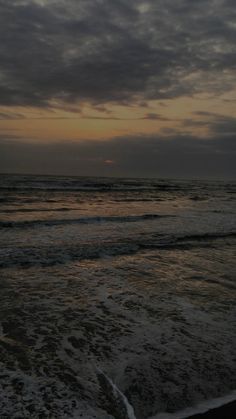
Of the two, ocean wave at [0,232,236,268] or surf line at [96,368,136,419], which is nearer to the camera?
surf line at [96,368,136,419]

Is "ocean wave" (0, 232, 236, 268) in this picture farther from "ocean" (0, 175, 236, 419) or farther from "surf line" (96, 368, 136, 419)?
"surf line" (96, 368, 136, 419)

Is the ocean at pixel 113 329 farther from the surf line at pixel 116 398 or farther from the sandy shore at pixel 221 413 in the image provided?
the sandy shore at pixel 221 413

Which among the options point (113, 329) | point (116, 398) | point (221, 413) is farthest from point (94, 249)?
point (221, 413)

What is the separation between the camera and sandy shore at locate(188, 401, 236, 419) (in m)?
3.28

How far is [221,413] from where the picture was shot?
3334 millimetres

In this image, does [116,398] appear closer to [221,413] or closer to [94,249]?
[221,413]

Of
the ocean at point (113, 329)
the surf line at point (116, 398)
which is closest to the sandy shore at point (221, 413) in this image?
the ocean at point (113, 329)

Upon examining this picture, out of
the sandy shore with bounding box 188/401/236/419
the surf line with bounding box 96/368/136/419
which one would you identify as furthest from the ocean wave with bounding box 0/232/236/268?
the sandy shore with bounding box 188/401/236/419

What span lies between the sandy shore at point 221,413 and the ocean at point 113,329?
199 mm

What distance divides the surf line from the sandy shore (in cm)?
56

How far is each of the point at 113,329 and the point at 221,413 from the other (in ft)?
6.56

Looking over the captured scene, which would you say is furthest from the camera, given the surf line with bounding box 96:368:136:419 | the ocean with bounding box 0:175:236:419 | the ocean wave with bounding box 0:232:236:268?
the ocean wave with bounding box 0:232:236:268

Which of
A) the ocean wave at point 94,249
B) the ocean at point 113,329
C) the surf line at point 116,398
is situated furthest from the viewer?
the ocean wave at point 94,249

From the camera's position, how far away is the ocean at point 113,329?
347cm
